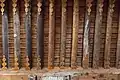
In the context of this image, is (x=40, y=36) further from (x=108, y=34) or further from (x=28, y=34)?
(x=108, y=34)

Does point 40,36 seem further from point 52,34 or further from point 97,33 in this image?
point 97,33

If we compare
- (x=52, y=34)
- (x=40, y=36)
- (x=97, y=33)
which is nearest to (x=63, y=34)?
(x=52, y=34)

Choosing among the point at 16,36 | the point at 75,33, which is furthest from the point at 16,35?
the point at 75,33

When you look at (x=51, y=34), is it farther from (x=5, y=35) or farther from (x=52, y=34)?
Answer: (x=5, y=35)

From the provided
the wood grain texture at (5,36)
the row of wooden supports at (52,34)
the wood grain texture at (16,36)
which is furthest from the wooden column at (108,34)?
the wood grain texture at (5,36)

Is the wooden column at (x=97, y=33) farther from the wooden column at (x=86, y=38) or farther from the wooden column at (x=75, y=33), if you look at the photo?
the wooden column at (x=75, y=33)

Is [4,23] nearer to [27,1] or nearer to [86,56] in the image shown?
[27,1]

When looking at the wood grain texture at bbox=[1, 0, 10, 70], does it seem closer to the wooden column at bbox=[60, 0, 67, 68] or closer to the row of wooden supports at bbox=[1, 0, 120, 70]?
the row of wooden supports at bbox=[1, 0, 120, 70]

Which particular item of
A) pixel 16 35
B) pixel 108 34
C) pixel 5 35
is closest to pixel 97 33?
pixel 108 34

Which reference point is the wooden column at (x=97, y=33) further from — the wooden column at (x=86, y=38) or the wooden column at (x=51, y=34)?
the wooden column at (x=51, y=34)

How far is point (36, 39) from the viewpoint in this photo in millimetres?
2475

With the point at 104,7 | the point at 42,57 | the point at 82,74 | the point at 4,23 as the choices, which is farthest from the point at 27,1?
the point at 82,74

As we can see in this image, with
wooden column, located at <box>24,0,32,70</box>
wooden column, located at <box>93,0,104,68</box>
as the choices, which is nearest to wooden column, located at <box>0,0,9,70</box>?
wooden column, located at <box>24,0,32,70</box>

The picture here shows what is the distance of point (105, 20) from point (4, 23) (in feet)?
3.60
